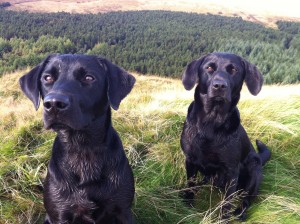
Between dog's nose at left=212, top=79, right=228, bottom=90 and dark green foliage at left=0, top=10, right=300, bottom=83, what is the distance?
3038 centimetres

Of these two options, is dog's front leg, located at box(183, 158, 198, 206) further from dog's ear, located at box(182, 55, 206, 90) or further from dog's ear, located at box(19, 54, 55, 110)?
dog's ear, located at box(19, 54, 55, 110)

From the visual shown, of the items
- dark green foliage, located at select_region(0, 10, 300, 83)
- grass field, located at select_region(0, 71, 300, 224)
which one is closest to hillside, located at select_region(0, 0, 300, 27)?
dark green foliage, located at select_region(0, 10, 300, 83)

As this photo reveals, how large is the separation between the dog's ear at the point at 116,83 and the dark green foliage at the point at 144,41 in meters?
31.2

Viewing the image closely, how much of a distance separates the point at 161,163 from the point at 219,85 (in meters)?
1.20

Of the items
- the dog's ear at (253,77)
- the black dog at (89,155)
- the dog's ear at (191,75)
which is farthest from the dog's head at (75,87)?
the dog's ear at (253,77)

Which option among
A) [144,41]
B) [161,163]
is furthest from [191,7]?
[161,163]

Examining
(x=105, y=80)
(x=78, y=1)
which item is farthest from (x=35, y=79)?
(x=78, y=1)

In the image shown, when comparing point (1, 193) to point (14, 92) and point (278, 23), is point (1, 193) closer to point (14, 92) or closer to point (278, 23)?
point (14, 92)

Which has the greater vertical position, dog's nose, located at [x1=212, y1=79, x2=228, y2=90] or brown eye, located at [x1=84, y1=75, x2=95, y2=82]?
brown eye, located at [x1=84, y1=75, x2=95, y2=82]

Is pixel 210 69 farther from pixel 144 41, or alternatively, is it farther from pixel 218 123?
pixel 144 41

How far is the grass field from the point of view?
302 cm

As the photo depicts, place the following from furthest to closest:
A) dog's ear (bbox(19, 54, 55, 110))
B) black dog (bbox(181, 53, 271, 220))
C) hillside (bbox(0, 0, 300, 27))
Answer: hillside (bbox(0, 0, 300, 27)) < black dog (bbox(181, 53, 271, 220)) < dog's ear (bbox(19, 54, 55, 110))

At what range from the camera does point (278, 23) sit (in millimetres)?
68500

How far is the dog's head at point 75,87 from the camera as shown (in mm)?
1906
